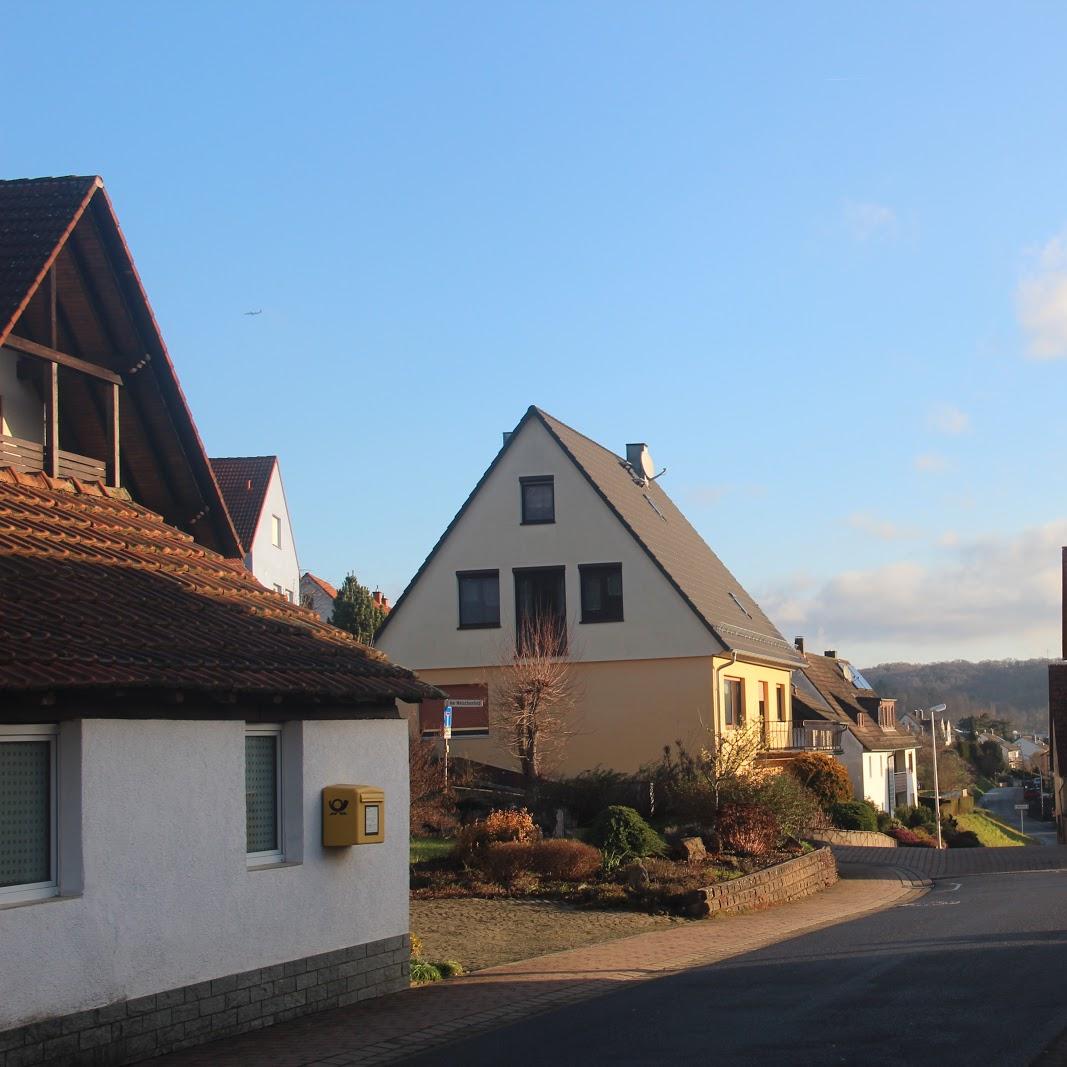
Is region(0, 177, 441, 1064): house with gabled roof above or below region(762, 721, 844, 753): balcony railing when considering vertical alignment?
above

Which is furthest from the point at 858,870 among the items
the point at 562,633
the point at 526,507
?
the point at 526,507

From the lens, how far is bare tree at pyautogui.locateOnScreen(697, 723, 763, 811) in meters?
25.8

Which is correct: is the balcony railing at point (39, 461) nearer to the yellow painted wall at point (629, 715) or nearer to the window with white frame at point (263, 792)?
the window with white frame at point (263, 792)

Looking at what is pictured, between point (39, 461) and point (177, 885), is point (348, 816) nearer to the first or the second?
point (177, 885)

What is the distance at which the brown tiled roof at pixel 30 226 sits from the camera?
1269 cm

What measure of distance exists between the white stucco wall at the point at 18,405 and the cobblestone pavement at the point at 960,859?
17859 millimetres

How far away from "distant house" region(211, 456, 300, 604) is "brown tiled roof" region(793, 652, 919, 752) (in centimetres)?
1942

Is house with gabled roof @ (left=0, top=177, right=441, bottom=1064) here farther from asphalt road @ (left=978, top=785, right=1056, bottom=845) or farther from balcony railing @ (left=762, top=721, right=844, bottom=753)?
asphalt road @ (left=978, top=785, right=1056, bottom=845)

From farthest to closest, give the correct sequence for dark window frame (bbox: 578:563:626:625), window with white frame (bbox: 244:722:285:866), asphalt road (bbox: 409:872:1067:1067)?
dark window frame (bbox: 578:563:626:625)
window with white frame (bbox: 244:722:285:866)
asphalt road (bbox: 409:872:1067:1067)

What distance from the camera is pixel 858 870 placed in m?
27.3

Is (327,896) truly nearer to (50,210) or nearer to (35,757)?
(35,757)

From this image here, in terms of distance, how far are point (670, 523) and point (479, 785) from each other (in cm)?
1481

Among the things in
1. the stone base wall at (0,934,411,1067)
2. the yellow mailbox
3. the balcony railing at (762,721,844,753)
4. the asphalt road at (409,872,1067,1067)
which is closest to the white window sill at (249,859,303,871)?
the yellow mailbox

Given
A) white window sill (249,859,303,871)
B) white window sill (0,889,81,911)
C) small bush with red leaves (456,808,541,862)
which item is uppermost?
white window sill (0,889,81,911)
